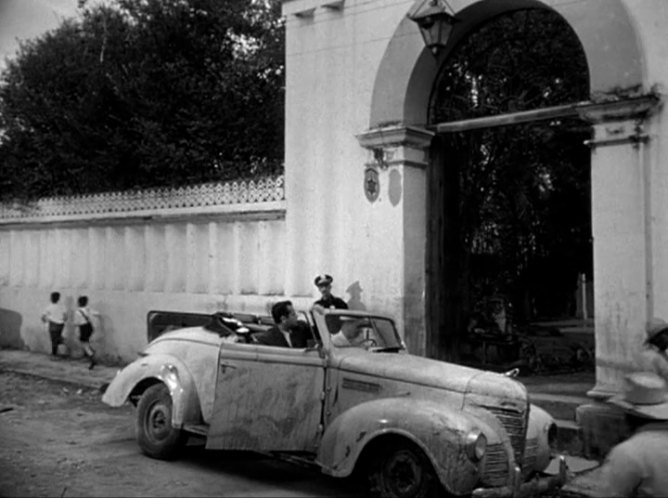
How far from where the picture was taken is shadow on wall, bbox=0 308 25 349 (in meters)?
15.7

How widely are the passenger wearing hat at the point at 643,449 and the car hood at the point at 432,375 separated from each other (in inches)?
34.2

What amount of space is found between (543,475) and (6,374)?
10310mm

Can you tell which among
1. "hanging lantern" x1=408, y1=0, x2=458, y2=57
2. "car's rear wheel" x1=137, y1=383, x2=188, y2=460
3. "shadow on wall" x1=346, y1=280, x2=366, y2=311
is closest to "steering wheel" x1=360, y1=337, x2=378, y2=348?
"car's rear wheel" x1=137, y1=383, x2=188, y2=460

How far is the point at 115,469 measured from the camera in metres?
7.17

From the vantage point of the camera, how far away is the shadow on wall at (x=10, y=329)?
1568 centimetres

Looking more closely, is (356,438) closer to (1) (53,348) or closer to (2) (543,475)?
(2) (543,475)

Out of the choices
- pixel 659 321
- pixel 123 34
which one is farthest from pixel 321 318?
pixel 123 34

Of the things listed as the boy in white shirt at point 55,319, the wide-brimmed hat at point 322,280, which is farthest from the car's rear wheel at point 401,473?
the boy in white shirt at point 55,319

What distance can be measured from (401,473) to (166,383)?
2.72 metres

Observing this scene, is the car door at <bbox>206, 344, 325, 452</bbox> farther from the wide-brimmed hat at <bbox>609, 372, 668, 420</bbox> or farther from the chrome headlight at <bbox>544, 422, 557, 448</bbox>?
the wide-brimmed hat at <bbox>609, 372, 668, 420</bbox>

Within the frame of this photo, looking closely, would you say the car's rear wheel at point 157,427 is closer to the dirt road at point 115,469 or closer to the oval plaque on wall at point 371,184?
the dirt road at point 115,469

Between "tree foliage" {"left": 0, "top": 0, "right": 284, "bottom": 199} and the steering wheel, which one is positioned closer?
the steering wheel

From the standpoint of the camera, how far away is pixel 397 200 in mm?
9852

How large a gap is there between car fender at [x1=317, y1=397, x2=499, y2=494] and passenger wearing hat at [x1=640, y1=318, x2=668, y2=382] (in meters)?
1.72
